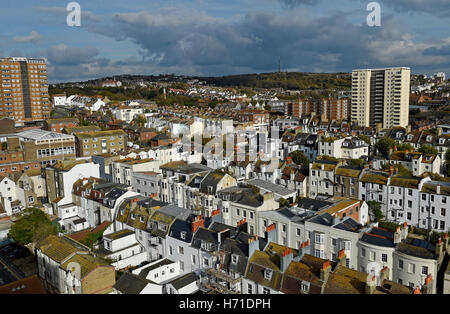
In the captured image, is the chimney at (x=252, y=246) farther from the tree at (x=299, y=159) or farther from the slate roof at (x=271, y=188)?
the tree at (x=299, y=159)

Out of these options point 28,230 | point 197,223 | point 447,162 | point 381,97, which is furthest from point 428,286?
point 381,97

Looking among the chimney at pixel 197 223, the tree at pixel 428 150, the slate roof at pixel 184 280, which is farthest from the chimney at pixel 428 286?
the tree at pixel 428 150

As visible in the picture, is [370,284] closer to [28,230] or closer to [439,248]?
[439,248]

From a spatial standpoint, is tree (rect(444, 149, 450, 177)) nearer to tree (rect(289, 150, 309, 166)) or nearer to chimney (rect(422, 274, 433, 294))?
tree (rect(289, 150, 309, 166))

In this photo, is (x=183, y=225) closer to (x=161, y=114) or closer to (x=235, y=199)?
(x=235, y=199)

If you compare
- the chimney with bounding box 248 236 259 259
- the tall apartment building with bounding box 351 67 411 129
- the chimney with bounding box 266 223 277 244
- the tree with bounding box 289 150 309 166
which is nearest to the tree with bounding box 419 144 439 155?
the tree with bounding box 289 150 309 166
